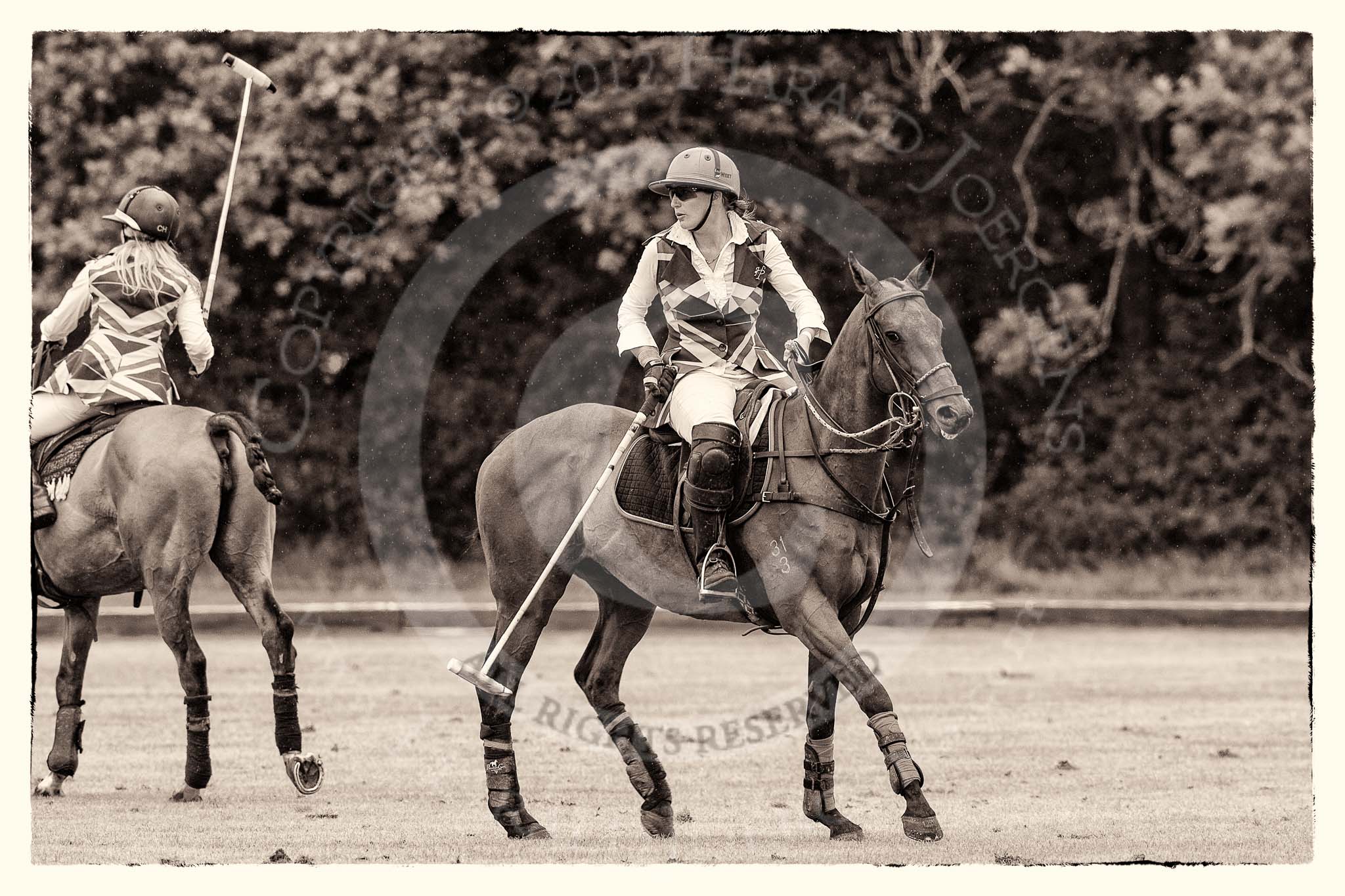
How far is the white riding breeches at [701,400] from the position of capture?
8406 mm

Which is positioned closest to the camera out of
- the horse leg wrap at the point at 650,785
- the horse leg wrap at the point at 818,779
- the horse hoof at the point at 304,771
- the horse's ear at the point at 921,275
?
the horse's ear at the point at 921,275

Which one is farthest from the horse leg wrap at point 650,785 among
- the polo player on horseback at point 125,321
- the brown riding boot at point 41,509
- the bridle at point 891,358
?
the brown riding boot at point 41,509

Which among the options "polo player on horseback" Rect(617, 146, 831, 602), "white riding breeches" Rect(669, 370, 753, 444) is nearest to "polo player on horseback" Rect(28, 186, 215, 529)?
"polo player on horseback" Rect(617, 146, 831, 602)

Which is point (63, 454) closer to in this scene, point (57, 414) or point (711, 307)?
point (57, 414)

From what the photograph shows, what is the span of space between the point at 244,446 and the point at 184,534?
0.57 m

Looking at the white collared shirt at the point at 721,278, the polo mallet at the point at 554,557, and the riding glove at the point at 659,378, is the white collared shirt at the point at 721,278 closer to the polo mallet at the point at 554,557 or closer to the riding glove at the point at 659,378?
the riding glove at the point at 659,378

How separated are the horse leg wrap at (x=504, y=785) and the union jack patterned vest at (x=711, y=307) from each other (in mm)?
2093

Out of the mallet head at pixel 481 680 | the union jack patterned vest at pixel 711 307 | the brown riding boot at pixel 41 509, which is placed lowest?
the mallet head at pixel 481 680

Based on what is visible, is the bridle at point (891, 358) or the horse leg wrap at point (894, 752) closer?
the horse leg wrap at point (894, 752)

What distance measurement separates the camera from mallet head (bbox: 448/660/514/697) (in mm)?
8180

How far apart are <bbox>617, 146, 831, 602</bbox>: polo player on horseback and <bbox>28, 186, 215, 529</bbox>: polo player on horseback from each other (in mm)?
2649

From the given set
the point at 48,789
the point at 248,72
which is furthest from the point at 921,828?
the point at 248,72

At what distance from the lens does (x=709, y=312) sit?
869 cm

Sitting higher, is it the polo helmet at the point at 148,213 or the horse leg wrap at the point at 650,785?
the polo helmet at the point at 148,213
